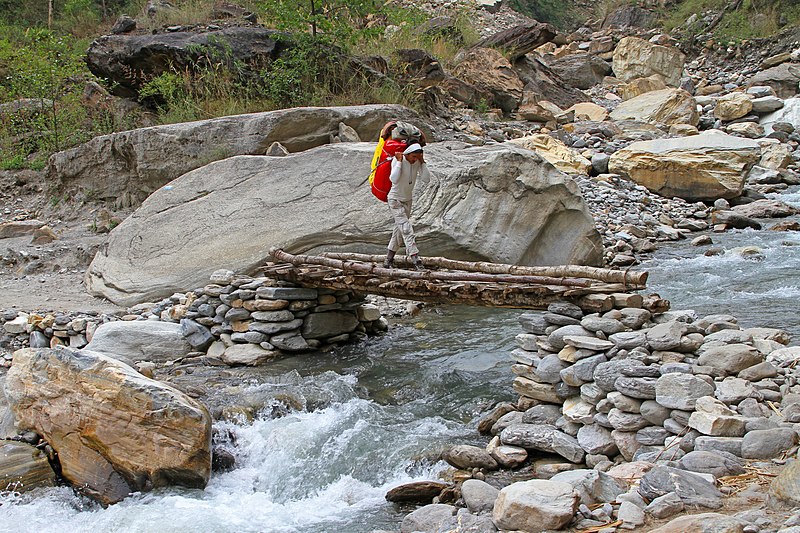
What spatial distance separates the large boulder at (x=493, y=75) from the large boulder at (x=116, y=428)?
44.2 feet

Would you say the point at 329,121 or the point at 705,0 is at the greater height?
the point at 705,0

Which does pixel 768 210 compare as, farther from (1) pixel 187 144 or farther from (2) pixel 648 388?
(1) pixel 187 144

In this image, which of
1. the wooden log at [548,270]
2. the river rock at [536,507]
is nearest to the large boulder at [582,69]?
the wooden log at [548,270]

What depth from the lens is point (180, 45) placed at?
13289 mm

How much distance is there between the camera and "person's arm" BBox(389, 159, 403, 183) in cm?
656

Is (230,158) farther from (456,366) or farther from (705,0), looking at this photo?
(705,0)

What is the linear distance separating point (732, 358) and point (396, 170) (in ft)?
10.5

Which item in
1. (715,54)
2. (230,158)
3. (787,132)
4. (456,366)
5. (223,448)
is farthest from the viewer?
(715,54)

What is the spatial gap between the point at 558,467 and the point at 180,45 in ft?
36.7

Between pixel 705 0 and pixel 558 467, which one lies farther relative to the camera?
pixel 705 0

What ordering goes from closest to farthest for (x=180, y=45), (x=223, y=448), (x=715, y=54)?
(x=223, y=448) → (x=180, y=45) → (x=715, y=54)

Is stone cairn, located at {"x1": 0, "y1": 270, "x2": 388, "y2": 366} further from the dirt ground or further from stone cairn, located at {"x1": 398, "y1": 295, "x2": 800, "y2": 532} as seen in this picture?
stone cairn, located at {"x1": 398, "y1": 295, "x2": 800, "y2": 532}

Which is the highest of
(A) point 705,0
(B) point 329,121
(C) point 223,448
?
(A) point 705,0

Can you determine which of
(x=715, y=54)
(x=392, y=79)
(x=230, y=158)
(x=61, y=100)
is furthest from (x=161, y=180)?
(x=715, y=54)
